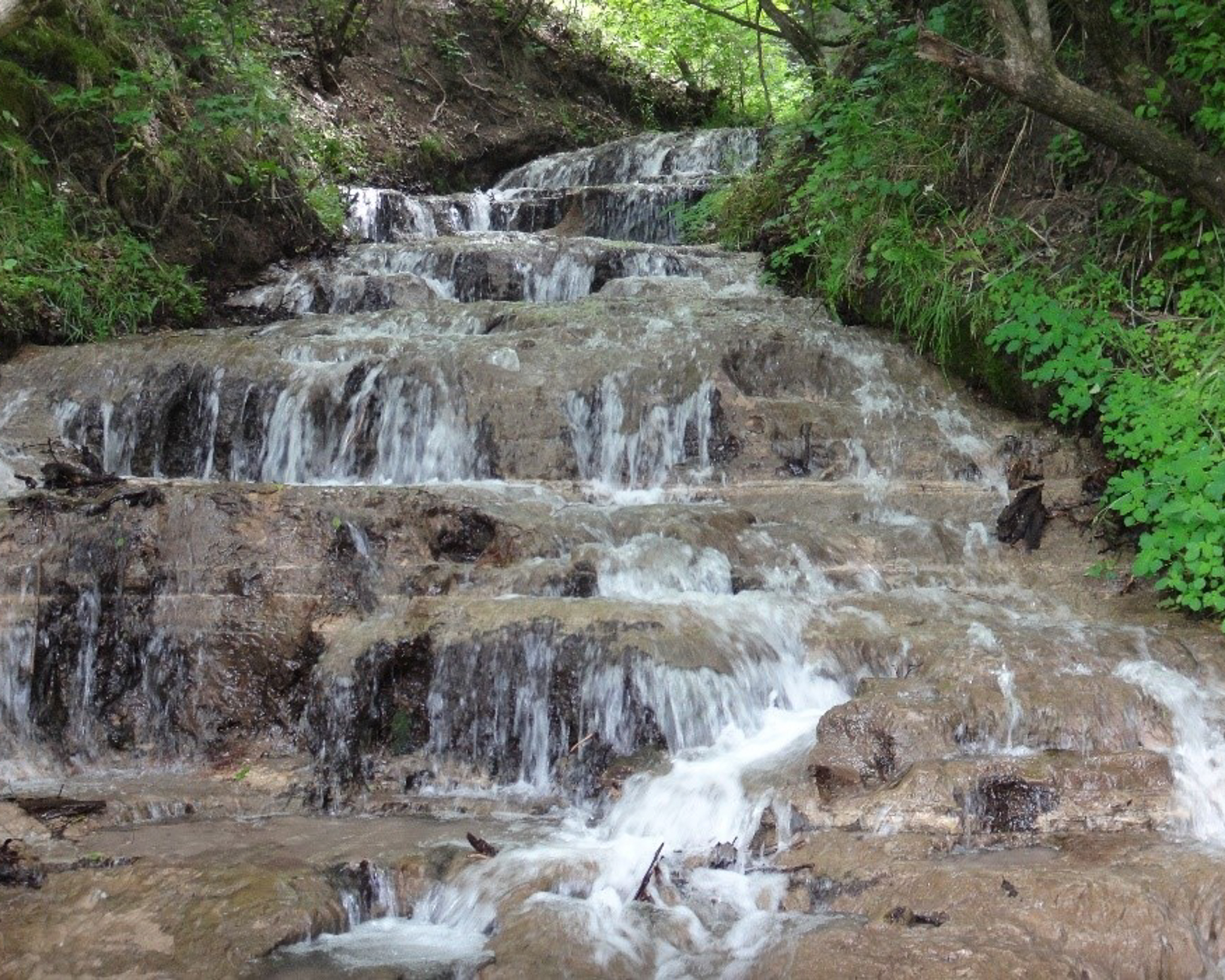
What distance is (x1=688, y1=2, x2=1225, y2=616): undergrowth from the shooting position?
496cm

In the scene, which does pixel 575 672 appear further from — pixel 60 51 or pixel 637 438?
pixel 60 51

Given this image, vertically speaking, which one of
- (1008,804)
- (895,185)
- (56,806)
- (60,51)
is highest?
(60,51)

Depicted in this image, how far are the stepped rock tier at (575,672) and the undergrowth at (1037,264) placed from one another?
38 cm

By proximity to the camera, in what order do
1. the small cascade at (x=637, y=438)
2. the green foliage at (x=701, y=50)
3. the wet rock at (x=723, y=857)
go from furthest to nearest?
the green foliage at (x=701, y=50), the small cascade at (x=637, y=438), the wet rock at (x=723, y=857)

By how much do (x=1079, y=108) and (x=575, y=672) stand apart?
3654 mm

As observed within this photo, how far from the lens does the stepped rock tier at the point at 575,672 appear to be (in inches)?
121

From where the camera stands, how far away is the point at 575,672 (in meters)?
4.32

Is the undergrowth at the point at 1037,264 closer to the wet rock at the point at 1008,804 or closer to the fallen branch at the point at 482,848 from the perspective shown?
the wet rock at the point at 1008,804

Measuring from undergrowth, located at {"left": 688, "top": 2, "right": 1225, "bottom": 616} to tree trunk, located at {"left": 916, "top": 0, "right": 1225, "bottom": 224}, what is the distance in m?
0.20

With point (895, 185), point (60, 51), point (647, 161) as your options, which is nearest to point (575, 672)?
point (895, 185)

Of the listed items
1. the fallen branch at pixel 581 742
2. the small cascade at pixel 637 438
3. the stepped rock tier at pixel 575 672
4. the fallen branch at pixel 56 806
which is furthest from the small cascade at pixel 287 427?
the fallen branch at pixel 56 806

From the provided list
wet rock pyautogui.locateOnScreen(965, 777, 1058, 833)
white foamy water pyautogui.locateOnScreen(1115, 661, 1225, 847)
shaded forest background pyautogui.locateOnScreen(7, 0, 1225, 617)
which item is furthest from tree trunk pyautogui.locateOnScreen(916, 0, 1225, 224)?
wet rock pyautogui.locateOnScreen(965, 777, 1058, 833)

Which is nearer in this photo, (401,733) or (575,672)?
(575,672)

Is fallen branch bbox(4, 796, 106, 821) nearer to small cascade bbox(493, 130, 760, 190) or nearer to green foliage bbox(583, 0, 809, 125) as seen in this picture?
A: small cascade bbox(493, 130, 760, 190)
